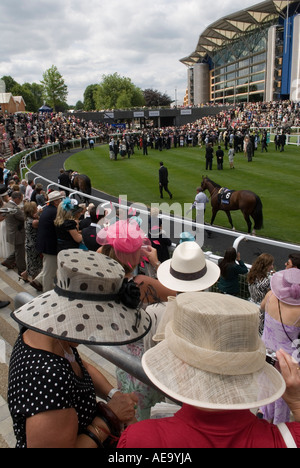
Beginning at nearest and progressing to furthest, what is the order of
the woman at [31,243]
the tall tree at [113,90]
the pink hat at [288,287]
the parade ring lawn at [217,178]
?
1. the pink hat at [288,287]
2. the woman at [31,243]
3. the parade ring lawn at [217,178]
4. the tall tree at [113,90]

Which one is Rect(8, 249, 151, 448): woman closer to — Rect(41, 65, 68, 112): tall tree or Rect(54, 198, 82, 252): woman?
Rect(54, 198, 82, 252): woman

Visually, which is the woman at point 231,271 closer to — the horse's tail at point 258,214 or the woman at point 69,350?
the woman at point 69,350

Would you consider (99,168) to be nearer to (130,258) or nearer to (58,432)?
(130,258)

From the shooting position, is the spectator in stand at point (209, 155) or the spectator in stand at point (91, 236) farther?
the spectator in stand at point (209, 155)

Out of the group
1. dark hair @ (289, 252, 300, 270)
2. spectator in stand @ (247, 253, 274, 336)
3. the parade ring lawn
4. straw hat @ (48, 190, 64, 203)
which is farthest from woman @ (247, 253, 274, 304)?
the parade ring lawn

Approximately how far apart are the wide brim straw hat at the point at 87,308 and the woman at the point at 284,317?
1.77 m

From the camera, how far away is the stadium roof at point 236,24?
64688 millimetres

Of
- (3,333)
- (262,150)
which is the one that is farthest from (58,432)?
(262,150)

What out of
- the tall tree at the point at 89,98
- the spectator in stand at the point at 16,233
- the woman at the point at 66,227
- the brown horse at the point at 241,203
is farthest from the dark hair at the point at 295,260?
the tall tree at the point at 89,98

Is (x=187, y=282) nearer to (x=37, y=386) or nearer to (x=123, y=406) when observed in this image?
(x=123, y=406)

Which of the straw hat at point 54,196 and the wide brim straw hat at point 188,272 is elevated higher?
the straw hat at point 54,196

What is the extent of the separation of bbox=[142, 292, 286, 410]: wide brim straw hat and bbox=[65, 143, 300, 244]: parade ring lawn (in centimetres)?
909

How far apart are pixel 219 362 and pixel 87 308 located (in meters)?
0.60

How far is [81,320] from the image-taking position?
1430mm
